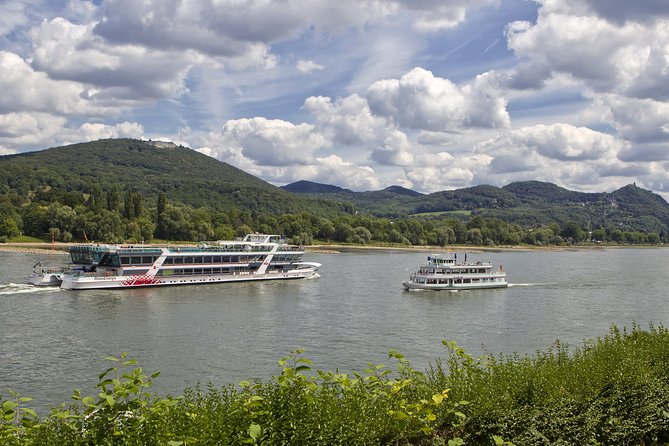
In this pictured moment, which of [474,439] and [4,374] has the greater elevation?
[474,439]

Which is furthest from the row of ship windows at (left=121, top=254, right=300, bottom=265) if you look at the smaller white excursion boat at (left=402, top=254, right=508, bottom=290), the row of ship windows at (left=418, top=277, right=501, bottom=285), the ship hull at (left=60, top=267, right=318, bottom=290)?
the row of ship windows at (left=418, top=277, right=501, bottom=285)

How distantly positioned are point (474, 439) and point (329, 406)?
12.4 feet

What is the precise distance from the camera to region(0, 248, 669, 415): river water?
31969 millimetres

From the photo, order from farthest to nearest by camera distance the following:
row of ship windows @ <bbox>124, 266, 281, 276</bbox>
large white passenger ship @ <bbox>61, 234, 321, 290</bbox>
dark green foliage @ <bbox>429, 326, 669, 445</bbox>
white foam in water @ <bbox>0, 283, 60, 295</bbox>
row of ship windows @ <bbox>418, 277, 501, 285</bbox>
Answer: row of ship windows @ <bbox>418, 277, 501, 285</bbox>
row of ship windows @ <bbox>124, 266, 281, 276</bbox>
large white passenger ship @ <bbox>61, 234, 321, 290</bbox>
white foam in water @ <bbox>0, 283, 60, 295</bbox>
dark green foliage @ <bbox>429, 326, 669, 445</bbox>

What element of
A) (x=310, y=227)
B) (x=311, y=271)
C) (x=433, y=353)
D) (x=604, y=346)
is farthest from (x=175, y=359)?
(x=310, y=227)

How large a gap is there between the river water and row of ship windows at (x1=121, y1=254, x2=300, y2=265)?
4209mm

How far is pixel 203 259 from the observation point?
252ft

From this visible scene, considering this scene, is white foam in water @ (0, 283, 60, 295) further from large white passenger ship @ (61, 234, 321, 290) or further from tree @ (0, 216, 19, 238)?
tree @ (0, 216, 19, 238)

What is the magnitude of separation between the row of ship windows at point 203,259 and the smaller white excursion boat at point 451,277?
1995 centimetres

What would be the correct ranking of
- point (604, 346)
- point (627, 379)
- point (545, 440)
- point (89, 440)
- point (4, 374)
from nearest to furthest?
point (89, 440), point (545, 440), point (627, 379), point (604, 346), point (4, 374)

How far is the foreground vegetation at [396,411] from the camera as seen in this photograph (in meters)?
10.0

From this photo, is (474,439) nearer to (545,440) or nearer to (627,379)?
(545,440)

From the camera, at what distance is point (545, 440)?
1284 cm

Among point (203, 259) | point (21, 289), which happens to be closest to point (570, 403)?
point (21, 289)
